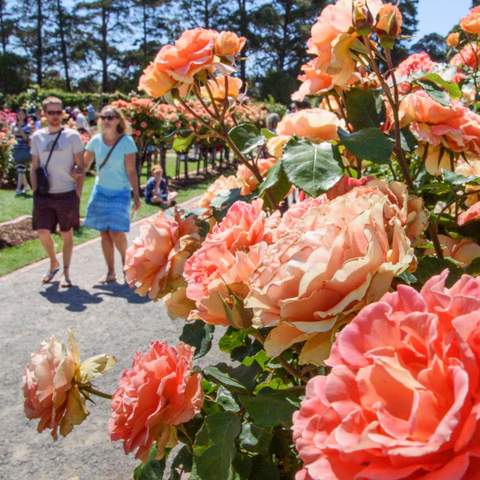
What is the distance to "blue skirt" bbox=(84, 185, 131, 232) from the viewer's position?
5227 millimetres

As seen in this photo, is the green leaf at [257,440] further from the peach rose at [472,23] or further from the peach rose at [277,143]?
the peach rose at [472,23]

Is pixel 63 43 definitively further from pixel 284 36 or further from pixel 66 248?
pixel 66 248

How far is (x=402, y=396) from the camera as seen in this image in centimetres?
41

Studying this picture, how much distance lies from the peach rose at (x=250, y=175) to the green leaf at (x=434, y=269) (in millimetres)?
375

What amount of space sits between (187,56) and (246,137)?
16cm

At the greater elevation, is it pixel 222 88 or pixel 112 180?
pixel 222 88

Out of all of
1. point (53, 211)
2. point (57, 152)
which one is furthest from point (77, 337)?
point (57, 152)

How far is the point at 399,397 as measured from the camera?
1.34 ft

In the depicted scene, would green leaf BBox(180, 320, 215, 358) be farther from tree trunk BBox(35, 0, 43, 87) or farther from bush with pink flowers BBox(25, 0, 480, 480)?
tree trunk BBox(35, 0, 43, 87)

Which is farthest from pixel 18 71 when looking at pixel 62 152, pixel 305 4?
pixel 62 152

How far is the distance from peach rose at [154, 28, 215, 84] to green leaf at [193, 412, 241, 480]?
55 cm

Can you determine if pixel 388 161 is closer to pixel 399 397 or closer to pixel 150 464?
pixel 399 397

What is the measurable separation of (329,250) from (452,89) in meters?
0.46

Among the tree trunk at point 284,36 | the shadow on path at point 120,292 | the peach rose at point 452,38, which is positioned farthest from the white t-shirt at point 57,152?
the tree trunk at point 284,36
